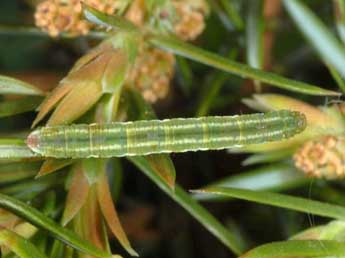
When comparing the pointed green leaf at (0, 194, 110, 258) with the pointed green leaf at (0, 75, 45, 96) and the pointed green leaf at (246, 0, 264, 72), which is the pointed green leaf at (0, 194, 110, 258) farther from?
the pointed green leaf at (246, 0, 264, 72)

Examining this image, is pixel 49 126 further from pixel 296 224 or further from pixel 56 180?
pixel 296 224

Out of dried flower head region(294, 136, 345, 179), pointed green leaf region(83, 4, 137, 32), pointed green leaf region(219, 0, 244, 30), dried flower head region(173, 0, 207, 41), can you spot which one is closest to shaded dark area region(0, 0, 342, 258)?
pointed green leaf region(219, 0, 244, 30)

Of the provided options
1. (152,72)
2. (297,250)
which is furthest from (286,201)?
(152,72)

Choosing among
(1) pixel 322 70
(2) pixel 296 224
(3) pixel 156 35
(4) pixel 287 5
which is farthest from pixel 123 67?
(1) pixel 322 70

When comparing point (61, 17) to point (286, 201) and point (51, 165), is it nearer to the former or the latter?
point (51, 165)

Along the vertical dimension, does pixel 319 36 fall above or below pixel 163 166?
above

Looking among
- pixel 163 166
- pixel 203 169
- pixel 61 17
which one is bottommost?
pixel 203 169

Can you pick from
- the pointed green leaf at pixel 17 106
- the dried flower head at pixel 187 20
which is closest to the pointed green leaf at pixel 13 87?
the pointed green leaf at pixel 17 106
